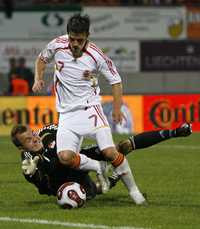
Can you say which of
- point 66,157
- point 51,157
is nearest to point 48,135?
point 51,157

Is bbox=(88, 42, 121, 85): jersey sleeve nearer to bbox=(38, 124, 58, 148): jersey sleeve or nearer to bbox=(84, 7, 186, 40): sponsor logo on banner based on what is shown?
bbox=(38, 124, 58, 148): jersey sleeve

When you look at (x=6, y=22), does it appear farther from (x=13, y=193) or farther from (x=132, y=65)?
(x=13, y=193)

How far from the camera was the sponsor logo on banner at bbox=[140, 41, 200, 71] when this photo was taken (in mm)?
28516

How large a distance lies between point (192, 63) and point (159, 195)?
18.4 m

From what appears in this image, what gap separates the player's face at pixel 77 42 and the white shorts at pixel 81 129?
60 centimetres

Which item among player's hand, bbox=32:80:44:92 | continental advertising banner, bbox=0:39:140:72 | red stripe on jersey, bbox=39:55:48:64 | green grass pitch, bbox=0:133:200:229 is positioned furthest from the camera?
continental advertising banner, bbox=0:39:140:72

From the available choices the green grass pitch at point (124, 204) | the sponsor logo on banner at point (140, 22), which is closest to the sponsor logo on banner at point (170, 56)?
the sponsor logo on banner at point (140, 22)

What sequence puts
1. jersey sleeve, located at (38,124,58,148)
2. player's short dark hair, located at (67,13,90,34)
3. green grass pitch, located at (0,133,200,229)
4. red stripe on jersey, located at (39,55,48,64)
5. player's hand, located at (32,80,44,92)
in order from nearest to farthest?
green grass pitch, located at (0,133,200,229), player's short dark hair, located at (67,13,90,34), player's hand, located at (32,80,44,92), red stripe on jersey, located at (39,55,48,64), jersey sleeve, located at (38,124,58,148)

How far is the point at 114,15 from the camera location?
28.5 meters

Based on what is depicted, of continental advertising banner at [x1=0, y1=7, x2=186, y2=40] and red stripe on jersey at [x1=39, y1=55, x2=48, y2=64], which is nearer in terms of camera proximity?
red stripe on jersey at [x1=39, y1=55, x2=48, y2=64]

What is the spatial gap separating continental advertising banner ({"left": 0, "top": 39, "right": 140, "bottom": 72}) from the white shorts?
1789 centimetres

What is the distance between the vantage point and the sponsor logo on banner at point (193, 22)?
28766mm

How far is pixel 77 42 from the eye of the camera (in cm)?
949

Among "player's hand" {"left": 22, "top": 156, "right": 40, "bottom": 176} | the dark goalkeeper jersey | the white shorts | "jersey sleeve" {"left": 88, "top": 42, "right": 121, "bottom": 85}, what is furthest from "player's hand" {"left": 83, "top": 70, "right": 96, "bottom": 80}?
"player's hand" {"left": 22, "top": 156, "right": 40, "bottom": 176}
